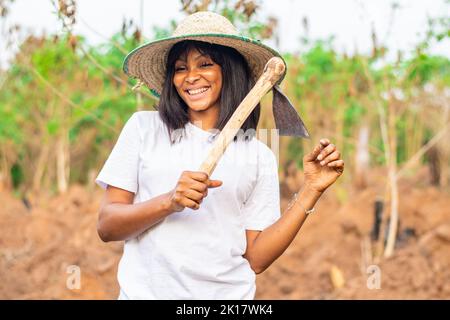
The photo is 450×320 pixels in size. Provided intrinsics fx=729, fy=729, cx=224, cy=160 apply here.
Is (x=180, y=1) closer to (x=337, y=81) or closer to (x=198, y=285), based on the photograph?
(x=198, y=285)

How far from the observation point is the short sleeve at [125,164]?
2.04 m

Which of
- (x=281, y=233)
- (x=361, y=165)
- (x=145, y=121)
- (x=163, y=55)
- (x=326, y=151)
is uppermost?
(x=361, y=165)

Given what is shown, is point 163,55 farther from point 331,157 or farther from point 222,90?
point 331,157

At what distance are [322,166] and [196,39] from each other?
0.52m

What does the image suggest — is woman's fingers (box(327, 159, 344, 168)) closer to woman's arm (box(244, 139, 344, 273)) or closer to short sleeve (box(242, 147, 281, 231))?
woman's arm (box(244, 139, 344, 273))

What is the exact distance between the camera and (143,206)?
1.92 m

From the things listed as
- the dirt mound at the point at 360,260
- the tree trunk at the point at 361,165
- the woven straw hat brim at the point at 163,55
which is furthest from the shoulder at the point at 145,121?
the tree trunk at the point at 361,165

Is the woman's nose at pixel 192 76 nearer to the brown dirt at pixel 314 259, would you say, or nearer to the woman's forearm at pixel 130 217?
the woman's forearm at pixel 130 217

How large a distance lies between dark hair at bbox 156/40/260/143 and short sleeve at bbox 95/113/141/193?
0.11 metres

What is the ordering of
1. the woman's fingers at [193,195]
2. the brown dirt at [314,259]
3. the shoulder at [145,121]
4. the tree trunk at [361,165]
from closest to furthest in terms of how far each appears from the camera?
the woman's fingers at [193,195] < the shoulder at [145,121] < the brown dirt at [314,259] < the tree trunk at [361,165]
